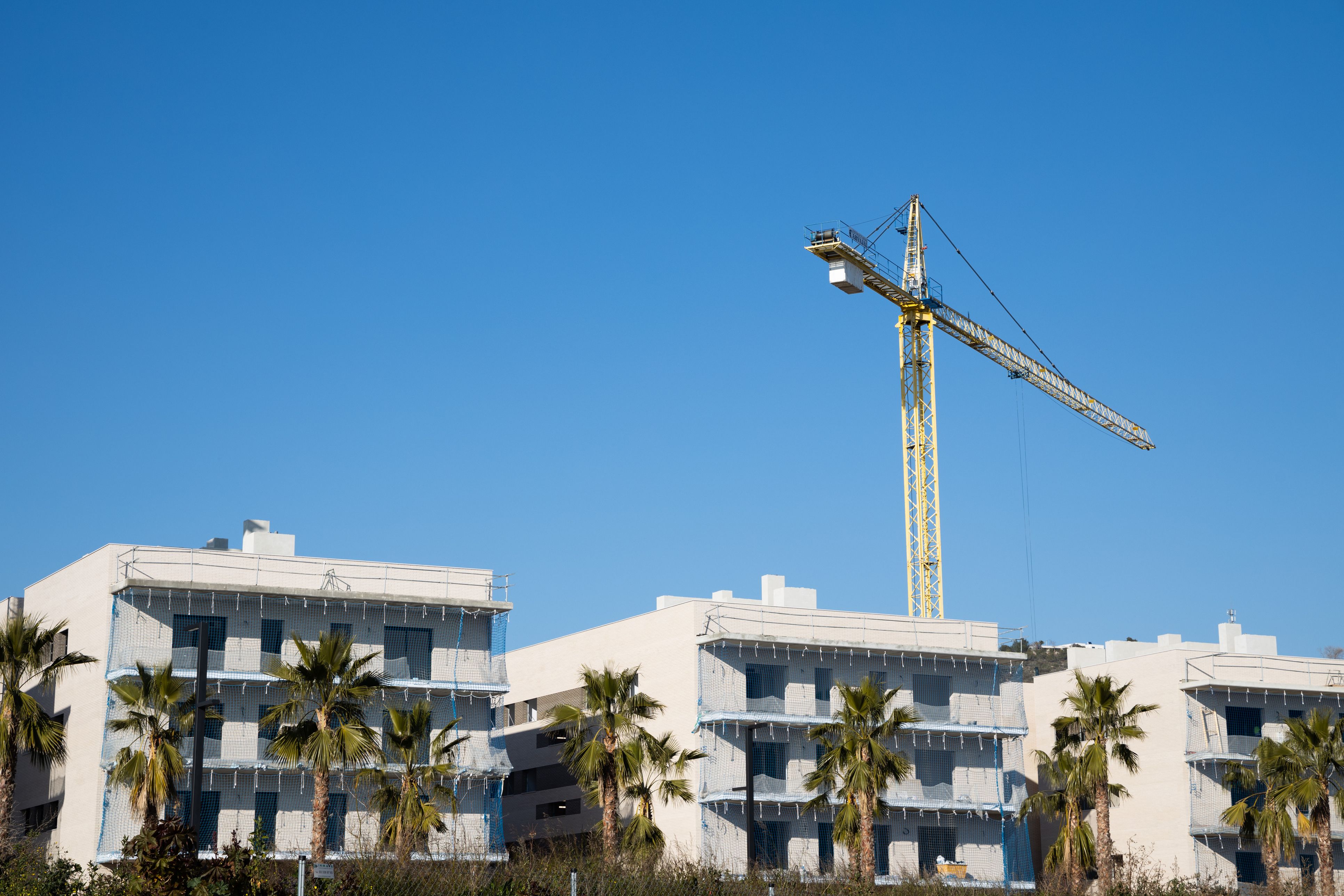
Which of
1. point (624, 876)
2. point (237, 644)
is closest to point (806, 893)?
point (624, 876)

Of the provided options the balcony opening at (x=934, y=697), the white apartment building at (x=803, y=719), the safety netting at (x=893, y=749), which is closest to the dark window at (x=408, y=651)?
the white apartment building at (x=803, y=719)

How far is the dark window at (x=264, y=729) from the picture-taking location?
48572 mm

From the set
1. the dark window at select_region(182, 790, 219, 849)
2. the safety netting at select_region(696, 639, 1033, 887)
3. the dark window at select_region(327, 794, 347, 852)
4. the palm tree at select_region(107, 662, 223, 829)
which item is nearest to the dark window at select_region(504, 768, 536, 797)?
the safety netting at select_region(696, 639, 1033, 887)

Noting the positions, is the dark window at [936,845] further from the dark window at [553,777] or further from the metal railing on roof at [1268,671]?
the dark window at [553,777]

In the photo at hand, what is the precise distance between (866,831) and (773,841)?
11.3 metres

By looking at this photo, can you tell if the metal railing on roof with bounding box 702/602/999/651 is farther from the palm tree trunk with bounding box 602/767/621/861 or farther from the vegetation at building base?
the vegetation at building base

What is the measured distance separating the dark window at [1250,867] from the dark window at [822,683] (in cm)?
1806

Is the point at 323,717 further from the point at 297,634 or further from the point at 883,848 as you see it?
the point at 883,848

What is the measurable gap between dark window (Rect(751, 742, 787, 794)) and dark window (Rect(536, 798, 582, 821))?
9.60 meters

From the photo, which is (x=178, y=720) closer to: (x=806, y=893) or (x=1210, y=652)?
(x=806, y=893)

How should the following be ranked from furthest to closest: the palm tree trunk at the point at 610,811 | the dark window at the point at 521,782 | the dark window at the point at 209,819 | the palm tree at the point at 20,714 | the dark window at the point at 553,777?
1. the dark window at the point at 521,782
2. the dark window at the point at 553,777
3. the dark window at the point at 209,819
4. the palm tree trunk at the point at 610,811
5. the palm tree at the point at 20,714

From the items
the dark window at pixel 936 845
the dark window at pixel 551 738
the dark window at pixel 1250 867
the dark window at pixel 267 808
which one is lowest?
the dark window at pixel 1250 867

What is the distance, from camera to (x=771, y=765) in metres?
56.2

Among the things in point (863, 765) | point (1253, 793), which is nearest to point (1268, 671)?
point (1253, 793)
